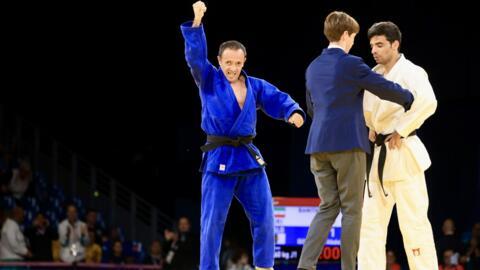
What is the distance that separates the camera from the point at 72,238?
455 inches

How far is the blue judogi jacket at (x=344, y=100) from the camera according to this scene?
16.3 ft

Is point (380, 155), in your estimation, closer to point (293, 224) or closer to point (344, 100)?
point (344, 100)

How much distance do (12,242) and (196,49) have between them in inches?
264

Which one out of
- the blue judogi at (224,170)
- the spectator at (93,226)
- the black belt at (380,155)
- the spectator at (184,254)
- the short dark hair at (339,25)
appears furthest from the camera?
the spectator at (93,226)

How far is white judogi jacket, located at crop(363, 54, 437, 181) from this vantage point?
525cm

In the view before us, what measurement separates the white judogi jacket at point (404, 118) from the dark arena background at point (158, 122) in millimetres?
3188

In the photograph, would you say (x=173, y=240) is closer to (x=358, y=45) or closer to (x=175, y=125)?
(x=358, y=45)

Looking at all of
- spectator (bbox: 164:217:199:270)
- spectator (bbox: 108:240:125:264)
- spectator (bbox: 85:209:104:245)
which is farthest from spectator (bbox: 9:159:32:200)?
spectator (bbox: 164:217:199:270)

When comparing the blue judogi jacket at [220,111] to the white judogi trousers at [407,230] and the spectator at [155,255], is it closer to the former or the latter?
the white judogi trousers at [407,230]

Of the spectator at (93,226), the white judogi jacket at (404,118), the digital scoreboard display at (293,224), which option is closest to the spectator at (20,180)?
the spectator at (93,226)

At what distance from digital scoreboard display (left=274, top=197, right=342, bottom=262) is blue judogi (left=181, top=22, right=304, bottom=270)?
344 centimetres

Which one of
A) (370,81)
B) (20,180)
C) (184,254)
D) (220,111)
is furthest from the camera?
(20,180)

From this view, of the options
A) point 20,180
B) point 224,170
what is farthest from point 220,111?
point 20,180

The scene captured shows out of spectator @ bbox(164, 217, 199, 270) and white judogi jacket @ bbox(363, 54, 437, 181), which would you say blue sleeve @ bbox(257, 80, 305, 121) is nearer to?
white judogi jacket @ bbox(363, 54, 437, 181)
